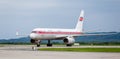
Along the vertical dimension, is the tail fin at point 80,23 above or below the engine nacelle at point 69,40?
above

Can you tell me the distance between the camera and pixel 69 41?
74250 millimetres

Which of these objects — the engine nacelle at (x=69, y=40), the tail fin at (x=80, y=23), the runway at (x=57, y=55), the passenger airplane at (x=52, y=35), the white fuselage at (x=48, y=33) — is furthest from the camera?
the tail fin at (x=80, y=23)

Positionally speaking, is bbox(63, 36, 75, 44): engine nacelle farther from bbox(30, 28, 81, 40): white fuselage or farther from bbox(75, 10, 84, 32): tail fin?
bbox(75, 10, 84, 32): tail fin

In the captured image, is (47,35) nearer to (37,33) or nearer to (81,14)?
(37,33)

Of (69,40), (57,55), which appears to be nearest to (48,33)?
(69,40)

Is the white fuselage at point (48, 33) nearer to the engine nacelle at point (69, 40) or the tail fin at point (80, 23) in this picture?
the engine nacelle at point (69, 40)

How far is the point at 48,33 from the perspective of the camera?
7462 cm

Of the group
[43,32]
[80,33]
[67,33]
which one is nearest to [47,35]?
[43,32]

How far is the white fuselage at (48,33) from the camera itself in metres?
73.1

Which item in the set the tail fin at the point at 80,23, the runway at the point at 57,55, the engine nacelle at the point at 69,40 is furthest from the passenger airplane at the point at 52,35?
the runway at the point at 57,55

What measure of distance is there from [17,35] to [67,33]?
1054cm

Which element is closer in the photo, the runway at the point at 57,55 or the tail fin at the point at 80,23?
the runway at the point at 57,55

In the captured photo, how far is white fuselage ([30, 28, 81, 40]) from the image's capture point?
7306 cm

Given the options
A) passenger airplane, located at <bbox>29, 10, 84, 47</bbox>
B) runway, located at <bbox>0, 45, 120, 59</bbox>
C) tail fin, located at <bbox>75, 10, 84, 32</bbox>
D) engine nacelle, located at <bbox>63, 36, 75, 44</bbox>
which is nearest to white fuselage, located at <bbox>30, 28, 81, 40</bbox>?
passenger airplane, located at <bbox>29, 10, 84, 47</bbox>
